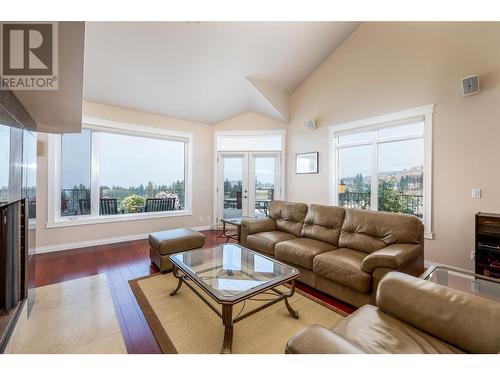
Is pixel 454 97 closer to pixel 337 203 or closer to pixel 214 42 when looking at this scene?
pixel 337 203

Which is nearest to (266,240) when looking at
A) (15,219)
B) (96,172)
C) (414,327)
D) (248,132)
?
(414,327)

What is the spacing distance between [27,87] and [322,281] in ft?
9.56

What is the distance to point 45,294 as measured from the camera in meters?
2.28

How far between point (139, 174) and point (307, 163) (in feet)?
11.7

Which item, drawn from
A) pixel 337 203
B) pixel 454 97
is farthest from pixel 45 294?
pixel 454 97

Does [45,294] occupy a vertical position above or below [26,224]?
below

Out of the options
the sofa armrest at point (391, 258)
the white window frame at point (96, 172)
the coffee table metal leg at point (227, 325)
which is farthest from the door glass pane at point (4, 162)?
the white window frame at point (96, 172)

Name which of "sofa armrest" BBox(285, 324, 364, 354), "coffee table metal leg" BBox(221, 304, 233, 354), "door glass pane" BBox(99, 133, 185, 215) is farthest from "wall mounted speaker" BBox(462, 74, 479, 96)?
"door glass pane" BBox(99, 133, 185, 215)

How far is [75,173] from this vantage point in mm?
3902

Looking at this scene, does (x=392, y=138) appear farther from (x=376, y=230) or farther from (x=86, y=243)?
(x=86, y=243)

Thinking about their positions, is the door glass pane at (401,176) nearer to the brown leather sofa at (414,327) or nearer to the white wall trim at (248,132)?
the white wall trim at (248,132)

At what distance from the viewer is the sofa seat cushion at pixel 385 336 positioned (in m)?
1.06

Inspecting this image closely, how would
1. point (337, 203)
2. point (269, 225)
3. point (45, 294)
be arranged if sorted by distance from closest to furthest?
point (45, 294)
point (269, 225)
point (337, 203)
